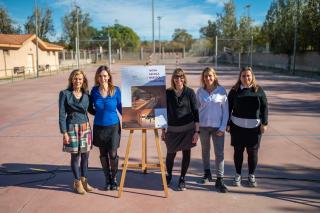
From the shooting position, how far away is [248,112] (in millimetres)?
5164

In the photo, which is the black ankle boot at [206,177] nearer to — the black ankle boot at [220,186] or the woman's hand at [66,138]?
the black ankle boot at [220,186]

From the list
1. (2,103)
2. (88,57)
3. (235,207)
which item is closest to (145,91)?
(235,207)

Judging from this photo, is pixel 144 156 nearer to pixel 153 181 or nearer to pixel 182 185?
pixel 153 181

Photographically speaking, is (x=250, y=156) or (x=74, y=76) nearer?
(x=74, y=76)

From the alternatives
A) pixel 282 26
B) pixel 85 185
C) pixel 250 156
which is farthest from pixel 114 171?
pixel 282 26

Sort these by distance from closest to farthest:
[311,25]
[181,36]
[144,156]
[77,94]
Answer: [77,94], [144,156], [311,25], [181,36]

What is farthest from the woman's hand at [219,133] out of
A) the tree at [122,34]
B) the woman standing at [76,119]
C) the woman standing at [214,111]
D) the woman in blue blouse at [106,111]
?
the tree at [122,34]

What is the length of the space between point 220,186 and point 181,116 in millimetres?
1167

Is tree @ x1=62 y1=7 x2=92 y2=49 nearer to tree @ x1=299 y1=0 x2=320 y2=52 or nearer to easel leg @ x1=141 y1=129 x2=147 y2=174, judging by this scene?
tree @ x1=299 y1=0 x2=320 y2=52

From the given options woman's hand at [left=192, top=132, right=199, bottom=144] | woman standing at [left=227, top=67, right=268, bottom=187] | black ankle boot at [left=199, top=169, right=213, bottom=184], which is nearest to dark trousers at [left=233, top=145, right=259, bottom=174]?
woman standing at [left=227, top=67, right=268, bottom=187]

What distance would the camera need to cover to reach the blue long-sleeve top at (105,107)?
198 inches

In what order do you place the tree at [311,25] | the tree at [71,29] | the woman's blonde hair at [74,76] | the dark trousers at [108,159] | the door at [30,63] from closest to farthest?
the woman's blonde hair at [74,76] → the dark trousers at [108,159] → the tree at [311,25] → the door at [30,63] → the tree at [71,29]

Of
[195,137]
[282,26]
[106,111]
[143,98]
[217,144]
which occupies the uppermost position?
[282,26]

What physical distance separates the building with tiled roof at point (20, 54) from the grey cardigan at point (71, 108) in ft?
93.6
